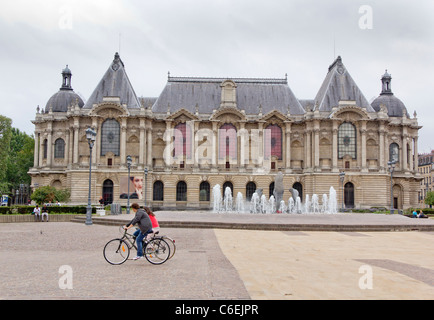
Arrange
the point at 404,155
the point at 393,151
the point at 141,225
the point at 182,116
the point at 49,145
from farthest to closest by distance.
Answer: the point at 393,151 < the point at 404,155 < the point at 49,145 < the point at 182,116 < the point at 141,225

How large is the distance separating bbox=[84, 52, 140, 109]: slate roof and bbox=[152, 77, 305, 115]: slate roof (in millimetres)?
4008

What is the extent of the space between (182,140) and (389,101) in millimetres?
34388

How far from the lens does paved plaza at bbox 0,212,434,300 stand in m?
9.62

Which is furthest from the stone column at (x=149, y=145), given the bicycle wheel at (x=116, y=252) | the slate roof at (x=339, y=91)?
the bicycle wheel at (x=116, y=252)

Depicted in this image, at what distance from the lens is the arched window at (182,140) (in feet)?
224

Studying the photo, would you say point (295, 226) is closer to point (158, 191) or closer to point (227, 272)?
point (227, 272)

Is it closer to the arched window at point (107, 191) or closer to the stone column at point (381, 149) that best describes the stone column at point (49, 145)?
the arched window at point (107, 191)

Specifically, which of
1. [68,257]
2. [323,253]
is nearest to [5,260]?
[68,257]

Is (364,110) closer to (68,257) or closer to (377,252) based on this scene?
(377,252)

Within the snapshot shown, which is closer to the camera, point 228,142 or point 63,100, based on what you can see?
point 228,142

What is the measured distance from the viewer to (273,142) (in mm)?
69250

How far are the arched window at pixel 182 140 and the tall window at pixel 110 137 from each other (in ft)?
27.8

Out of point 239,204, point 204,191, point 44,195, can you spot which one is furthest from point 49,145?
point 239,204

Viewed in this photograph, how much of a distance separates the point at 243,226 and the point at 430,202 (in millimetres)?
68154
